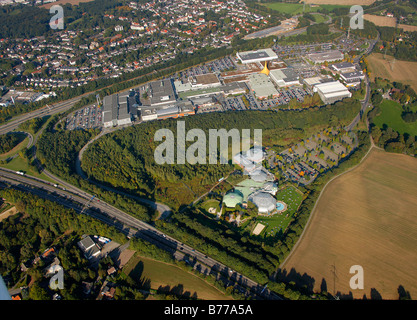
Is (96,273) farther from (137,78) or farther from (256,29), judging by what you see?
(256,29)

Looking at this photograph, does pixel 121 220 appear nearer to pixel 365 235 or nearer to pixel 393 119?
pixel 365 235

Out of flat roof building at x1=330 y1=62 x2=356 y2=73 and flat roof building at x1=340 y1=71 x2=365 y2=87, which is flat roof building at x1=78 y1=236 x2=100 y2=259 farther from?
flat roof building at x1=330 y1=62 x2=356 y2=73

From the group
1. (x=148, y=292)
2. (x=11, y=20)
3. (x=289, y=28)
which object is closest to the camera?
(x=148, y=292)

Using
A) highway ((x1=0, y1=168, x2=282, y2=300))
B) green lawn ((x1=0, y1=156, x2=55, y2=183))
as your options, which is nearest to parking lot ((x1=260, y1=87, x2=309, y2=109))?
highway ((x1=0, y1=168, x2=282, y2=300))

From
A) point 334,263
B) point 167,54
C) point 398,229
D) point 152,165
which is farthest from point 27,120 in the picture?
point 398,229

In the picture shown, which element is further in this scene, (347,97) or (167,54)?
(167,54)

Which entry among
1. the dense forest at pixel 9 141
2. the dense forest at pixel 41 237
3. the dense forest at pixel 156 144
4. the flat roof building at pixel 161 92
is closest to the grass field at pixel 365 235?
the dense forest at pixel 156 144

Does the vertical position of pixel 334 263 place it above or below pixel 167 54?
below
